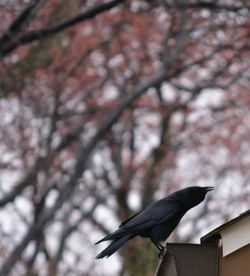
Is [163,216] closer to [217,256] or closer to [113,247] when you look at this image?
[113,247]

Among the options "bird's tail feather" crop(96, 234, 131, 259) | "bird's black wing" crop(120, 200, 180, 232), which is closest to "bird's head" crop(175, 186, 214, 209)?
"bird's black wing" crop(120, 200, 180, 232)

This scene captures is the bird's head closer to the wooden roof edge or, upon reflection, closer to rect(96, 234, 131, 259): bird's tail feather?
rect(96, 234, 131, 259): bird's tail feather

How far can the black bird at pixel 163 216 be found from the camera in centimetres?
744

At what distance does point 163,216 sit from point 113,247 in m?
0.85

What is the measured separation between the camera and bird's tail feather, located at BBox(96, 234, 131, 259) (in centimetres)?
678

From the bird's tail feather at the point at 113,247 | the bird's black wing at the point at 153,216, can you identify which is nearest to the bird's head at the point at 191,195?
the bird's black wing at the point at 153,216

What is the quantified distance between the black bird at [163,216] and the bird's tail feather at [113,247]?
0.51 ft

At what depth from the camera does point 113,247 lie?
22.8 feet

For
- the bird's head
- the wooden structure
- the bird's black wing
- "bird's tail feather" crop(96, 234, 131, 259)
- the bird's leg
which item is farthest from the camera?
the bird's head

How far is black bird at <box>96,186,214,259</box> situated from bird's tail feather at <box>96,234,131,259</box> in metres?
0.16

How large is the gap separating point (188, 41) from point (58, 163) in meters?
3.78

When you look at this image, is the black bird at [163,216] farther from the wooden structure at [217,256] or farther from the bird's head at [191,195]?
the wooden structure at [217,256]

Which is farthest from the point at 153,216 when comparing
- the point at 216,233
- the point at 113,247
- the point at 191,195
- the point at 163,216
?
→ the point at 216,233

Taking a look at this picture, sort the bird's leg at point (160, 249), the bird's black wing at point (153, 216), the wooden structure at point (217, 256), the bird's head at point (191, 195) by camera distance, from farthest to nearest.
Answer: the bird's head at point (191, 195) → the bird's black wing at point (153, 216) → the bird's leg at point (160, 249) → the wooden structure at point (217, 256)
